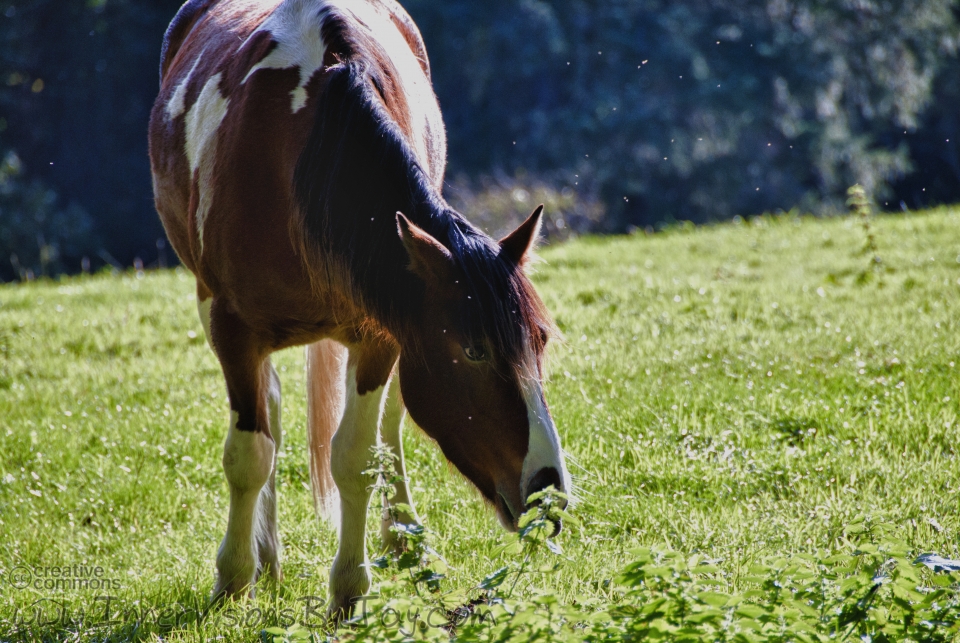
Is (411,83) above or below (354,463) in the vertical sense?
above

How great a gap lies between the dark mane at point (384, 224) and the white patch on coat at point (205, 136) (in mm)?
546

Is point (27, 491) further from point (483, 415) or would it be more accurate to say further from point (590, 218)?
point (590, 218)

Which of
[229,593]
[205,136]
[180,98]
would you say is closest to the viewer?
[229,593]

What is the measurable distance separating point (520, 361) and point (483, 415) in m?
0.19

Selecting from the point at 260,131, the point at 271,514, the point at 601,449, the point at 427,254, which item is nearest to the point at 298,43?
the point at 260,131

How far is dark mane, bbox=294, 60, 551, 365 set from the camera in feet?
8.13

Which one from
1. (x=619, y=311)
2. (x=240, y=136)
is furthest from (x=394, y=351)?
(x=619, y=311)

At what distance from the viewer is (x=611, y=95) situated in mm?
19500

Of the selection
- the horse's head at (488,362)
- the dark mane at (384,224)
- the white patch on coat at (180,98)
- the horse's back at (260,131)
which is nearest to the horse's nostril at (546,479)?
the horse's head at (488,362)

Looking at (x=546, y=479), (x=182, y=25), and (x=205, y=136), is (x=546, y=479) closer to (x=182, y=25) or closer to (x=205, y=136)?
(x=205, y=136)

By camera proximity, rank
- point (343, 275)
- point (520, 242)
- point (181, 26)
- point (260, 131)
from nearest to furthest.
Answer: point (520, 242) → point (343, 275) → point (260, 131) → point (181, 26)

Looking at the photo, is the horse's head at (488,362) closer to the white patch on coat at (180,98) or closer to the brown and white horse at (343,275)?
the brown and white horse at (343,275)

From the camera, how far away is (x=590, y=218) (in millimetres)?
15906

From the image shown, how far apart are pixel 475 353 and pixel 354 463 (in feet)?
3.15
